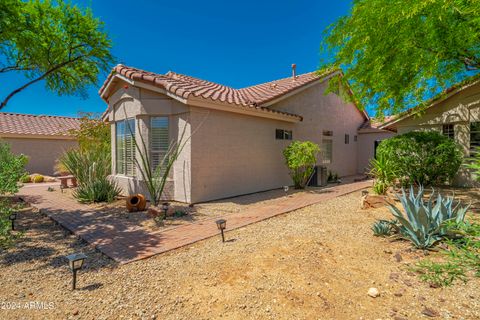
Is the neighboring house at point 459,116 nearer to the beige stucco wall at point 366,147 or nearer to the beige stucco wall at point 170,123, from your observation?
the beige stucco wall at point 366,147

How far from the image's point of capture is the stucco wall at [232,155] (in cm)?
873

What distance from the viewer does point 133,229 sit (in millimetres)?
6207

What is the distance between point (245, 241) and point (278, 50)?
18.8 m

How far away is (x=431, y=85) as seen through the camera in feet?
27.2

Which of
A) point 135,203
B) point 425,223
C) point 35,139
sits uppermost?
point 35,139

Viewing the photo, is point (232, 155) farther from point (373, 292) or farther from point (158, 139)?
point (373, 292)

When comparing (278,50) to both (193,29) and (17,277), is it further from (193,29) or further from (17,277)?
(17,277)

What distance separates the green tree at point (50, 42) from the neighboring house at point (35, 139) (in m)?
11.8

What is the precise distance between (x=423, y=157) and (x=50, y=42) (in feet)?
48.7

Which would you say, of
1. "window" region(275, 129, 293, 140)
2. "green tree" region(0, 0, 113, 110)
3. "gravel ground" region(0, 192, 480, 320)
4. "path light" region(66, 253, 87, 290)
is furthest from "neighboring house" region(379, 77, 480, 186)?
"green tree" region(0, 0, 113, 110)

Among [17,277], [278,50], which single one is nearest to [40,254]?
[17,277]

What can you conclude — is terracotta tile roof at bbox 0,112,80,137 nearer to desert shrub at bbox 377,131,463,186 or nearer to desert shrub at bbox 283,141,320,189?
desert shrub at bbox 283,141,320,189

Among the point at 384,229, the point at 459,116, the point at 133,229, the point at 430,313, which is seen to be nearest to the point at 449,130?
the point at 459,116

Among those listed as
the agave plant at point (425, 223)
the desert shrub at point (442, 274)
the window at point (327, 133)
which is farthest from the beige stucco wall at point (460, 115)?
the desert shrub at point (442, 274)
